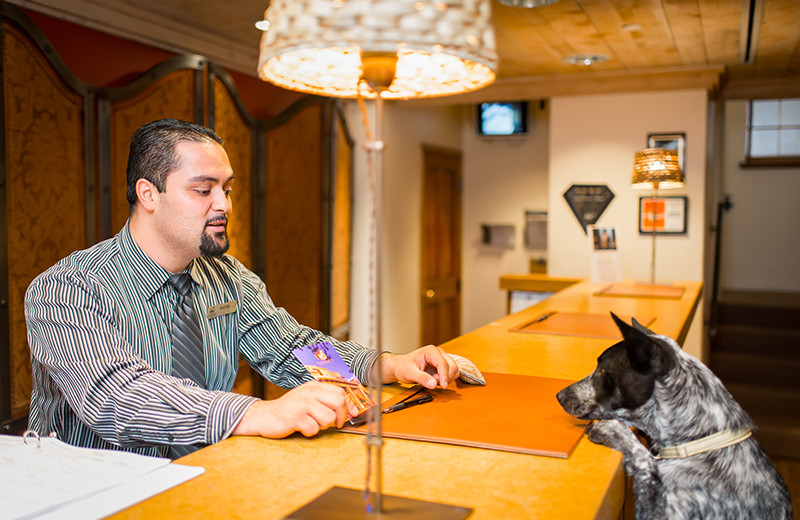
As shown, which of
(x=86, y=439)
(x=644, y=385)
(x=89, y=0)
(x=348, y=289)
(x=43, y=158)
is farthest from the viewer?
(x=348, y=289)

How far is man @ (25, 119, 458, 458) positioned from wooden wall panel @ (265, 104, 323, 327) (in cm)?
309

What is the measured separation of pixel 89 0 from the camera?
3.89 m

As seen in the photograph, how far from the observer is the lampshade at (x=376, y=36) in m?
0.86

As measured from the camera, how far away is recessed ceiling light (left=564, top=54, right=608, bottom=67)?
5406mm

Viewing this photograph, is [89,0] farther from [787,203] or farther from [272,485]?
[787,203]

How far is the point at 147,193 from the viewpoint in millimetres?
1861

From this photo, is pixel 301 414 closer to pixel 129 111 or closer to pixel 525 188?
pixel 129 111

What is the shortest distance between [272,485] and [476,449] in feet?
1.34

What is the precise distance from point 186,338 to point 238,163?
3.13m

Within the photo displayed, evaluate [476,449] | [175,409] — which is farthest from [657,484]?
[175,409]

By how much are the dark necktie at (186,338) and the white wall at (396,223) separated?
14.1ft

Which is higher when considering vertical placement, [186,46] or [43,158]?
[186,46]

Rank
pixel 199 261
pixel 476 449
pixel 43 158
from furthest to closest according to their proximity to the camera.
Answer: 1. pixel 43 158
2. pixel 199 261
3. pixel 476 449

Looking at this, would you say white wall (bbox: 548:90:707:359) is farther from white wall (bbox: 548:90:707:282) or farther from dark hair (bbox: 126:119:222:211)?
dark hair (bbox: 126:119:222:211)
